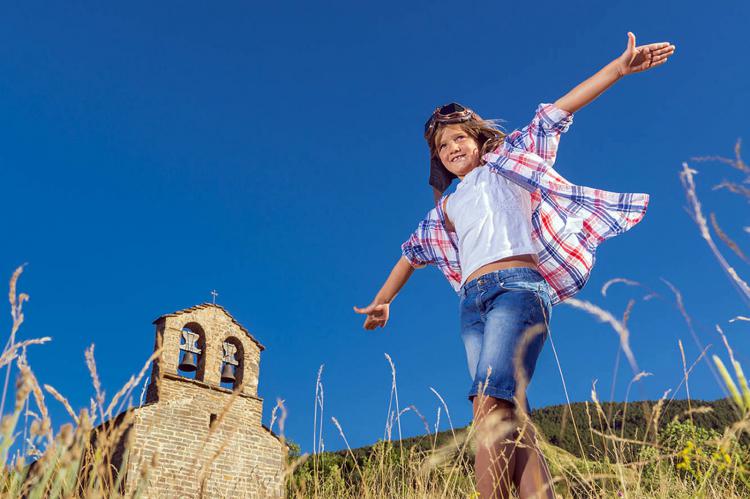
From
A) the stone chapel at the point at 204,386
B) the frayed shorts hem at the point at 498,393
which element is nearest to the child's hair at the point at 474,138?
the frayed shorts hem at the point at 498,393

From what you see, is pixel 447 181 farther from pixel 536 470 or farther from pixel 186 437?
pixel 186 437

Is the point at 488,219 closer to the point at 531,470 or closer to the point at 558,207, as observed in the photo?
the point at 558,207

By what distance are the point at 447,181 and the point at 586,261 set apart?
Result: 90 centimetres

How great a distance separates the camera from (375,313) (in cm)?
367

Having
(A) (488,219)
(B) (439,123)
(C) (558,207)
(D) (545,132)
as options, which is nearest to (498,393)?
(A) (488,219)

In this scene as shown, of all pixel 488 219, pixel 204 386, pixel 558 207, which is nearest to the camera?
pixel 488 219

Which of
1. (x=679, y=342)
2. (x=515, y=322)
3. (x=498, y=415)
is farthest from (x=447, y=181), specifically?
(x=679, y=342)

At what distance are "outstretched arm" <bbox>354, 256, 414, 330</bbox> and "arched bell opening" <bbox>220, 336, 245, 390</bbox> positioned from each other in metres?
15.4

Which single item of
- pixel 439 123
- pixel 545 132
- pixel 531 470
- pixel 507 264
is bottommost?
pixel 531 470

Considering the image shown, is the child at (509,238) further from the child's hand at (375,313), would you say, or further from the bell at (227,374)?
the bell at (227,374)

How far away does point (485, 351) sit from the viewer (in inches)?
96.9

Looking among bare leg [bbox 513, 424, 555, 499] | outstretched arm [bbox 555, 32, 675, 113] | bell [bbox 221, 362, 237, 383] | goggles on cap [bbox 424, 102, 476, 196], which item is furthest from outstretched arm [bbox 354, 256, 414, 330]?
bell [bbox 221, 362, 237, 383]

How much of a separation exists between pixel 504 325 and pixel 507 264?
0.35 m

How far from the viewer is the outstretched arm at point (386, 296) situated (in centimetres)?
366
